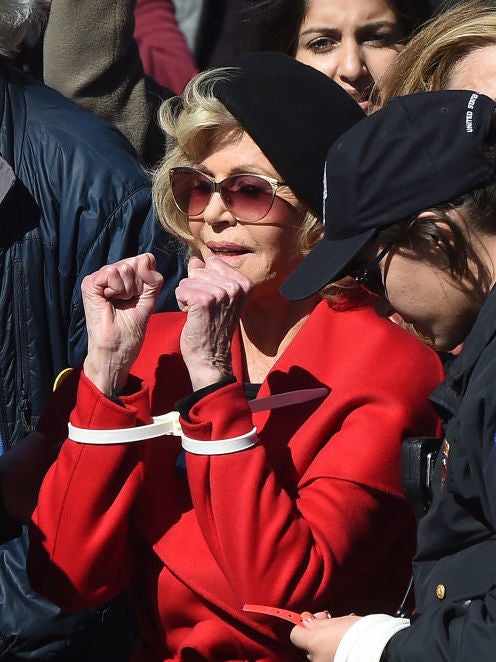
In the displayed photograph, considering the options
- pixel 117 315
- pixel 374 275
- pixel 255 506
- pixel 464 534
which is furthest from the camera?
pixel 117 315

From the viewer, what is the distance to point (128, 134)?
3605 millimetres

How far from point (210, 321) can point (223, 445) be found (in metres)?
0.26

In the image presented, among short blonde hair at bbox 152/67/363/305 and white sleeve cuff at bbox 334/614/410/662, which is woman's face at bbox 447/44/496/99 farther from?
white sleeve cuff at bbox 334/614/410/662

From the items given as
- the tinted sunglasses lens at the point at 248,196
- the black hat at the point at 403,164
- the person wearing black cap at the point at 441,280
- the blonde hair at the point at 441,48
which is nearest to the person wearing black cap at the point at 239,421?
the tinted sunglasses lens at the point at 248,196

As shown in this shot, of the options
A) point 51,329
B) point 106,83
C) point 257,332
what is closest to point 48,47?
point 106,83

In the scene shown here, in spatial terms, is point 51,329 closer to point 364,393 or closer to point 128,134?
point 128,134

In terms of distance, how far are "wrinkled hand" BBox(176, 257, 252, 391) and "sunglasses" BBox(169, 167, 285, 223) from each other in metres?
0.22

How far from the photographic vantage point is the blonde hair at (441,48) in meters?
2.62

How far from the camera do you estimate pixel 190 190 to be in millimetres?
2719

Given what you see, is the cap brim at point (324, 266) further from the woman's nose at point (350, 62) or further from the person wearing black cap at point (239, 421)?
the woman's nose at point (350, 62)

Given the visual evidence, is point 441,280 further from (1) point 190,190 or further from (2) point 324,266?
(1) point 190,190

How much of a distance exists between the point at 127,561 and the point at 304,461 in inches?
17.1

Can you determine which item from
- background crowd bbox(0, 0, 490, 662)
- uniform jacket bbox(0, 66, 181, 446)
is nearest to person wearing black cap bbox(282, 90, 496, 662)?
background crowd bbox(0, 0, 490, 662)

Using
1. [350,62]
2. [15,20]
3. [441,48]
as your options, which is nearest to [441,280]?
[441,48]
